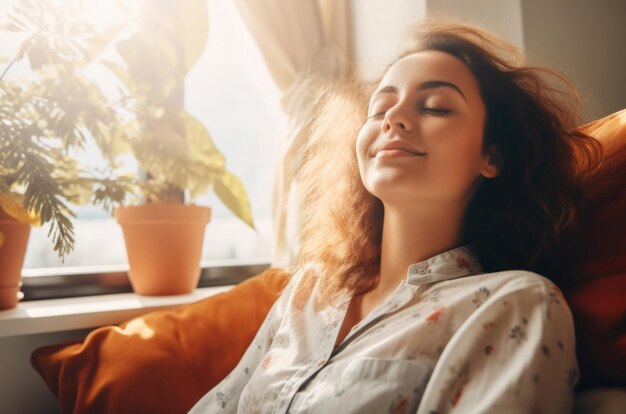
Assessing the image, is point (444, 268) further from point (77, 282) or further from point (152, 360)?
point (77, 282)

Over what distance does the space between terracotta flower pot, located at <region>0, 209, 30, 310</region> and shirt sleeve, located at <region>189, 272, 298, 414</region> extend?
59 cm

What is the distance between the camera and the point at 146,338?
0.99 m

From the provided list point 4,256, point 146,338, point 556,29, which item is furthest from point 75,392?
point 556,29

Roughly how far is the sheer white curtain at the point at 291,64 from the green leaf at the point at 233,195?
148 mm

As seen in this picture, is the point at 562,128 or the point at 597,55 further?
the point at 597,55

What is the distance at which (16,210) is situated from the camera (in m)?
1.03

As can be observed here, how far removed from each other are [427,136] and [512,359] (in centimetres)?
36

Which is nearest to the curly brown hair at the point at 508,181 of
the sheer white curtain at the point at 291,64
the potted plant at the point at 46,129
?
the sheer white curtain at the point at 291,64

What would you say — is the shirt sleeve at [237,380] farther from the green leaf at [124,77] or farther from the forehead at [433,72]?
the green leaf at [124,77]

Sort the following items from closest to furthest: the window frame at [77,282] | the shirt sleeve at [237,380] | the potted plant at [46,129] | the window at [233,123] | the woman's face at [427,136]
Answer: the woman's face at [427,136]
the shirt sleeve at [237,380]
the potted plant at [46,129]
the window frame at [77,282]
the window at [233,123]

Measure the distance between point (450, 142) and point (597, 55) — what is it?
807 millimetres

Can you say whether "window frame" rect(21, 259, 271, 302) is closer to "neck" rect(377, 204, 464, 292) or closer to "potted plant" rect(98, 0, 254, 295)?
"potted plant" rect(98, 0, 254, 295)

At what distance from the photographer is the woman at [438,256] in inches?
23.8

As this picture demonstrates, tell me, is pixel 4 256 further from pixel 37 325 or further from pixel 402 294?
pixel 402 294
